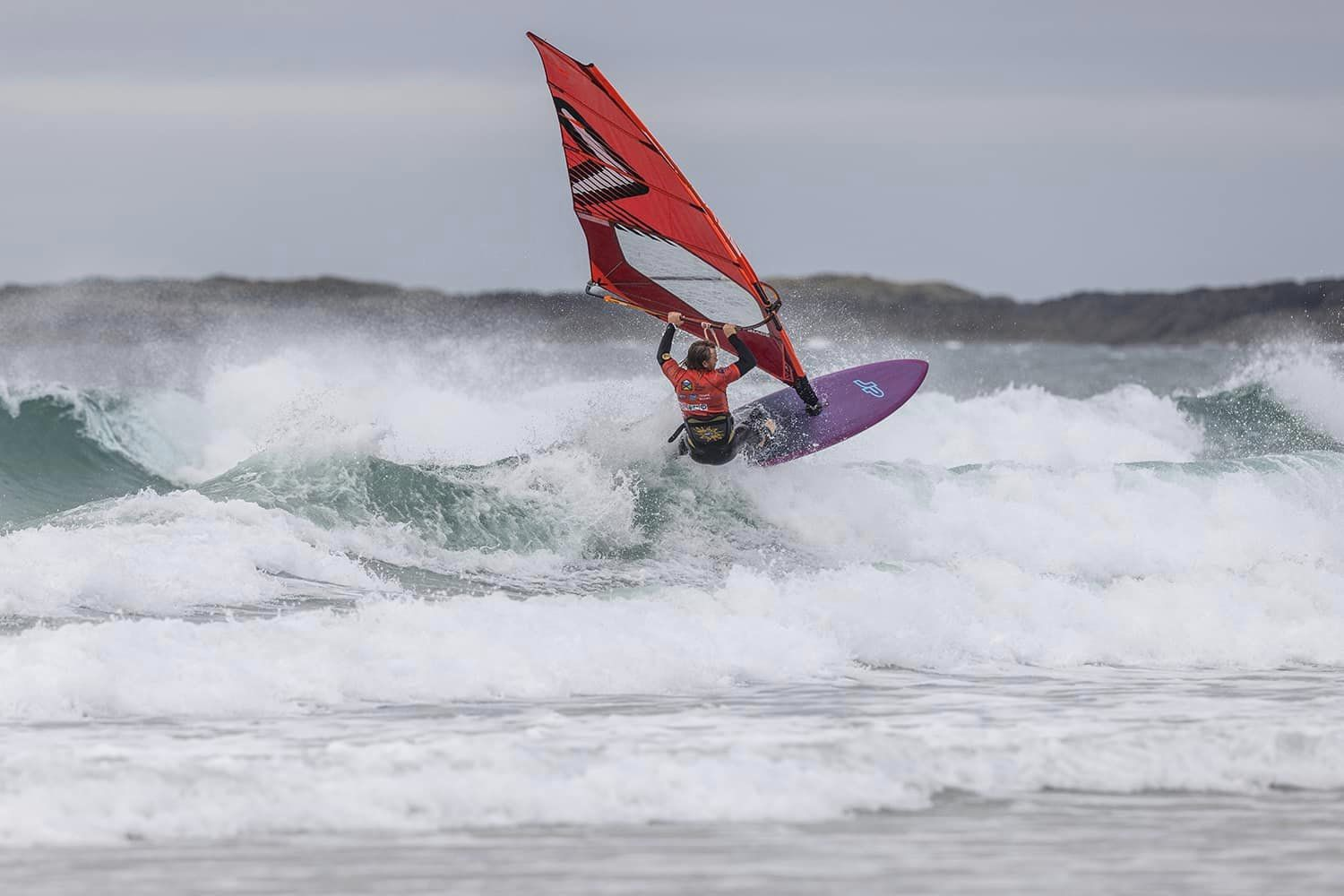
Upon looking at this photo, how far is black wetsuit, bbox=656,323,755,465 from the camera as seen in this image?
1122cm

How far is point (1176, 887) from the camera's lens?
4887mm

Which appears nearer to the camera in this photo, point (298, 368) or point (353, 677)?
point (353, 677)

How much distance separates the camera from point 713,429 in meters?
11.5

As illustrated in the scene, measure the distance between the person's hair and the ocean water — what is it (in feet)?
4.95

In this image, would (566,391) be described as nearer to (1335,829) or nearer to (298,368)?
(298,368)

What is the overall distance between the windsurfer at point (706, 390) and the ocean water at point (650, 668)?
2.19 ft

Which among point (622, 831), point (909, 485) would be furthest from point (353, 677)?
point (909, 485)

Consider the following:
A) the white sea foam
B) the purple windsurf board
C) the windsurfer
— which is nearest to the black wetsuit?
the windsurfer

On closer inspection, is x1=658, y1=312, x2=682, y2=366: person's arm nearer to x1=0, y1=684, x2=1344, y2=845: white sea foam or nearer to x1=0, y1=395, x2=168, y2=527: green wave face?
x1=0, y1=684, x2=1344, y2=845: white sea foam

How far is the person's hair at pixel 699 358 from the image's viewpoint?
36.2 ft

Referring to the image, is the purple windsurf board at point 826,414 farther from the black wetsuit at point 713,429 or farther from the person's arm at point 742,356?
the person's arm at point 742,356

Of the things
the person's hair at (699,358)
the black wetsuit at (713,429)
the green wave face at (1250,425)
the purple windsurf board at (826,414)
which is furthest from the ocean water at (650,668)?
the green wave face at (1250,425)

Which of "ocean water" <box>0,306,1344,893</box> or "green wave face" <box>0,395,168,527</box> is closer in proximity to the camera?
"ocean water" <box>0,306,1344,893</box>

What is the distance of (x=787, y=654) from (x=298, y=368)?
1434 centimetres
